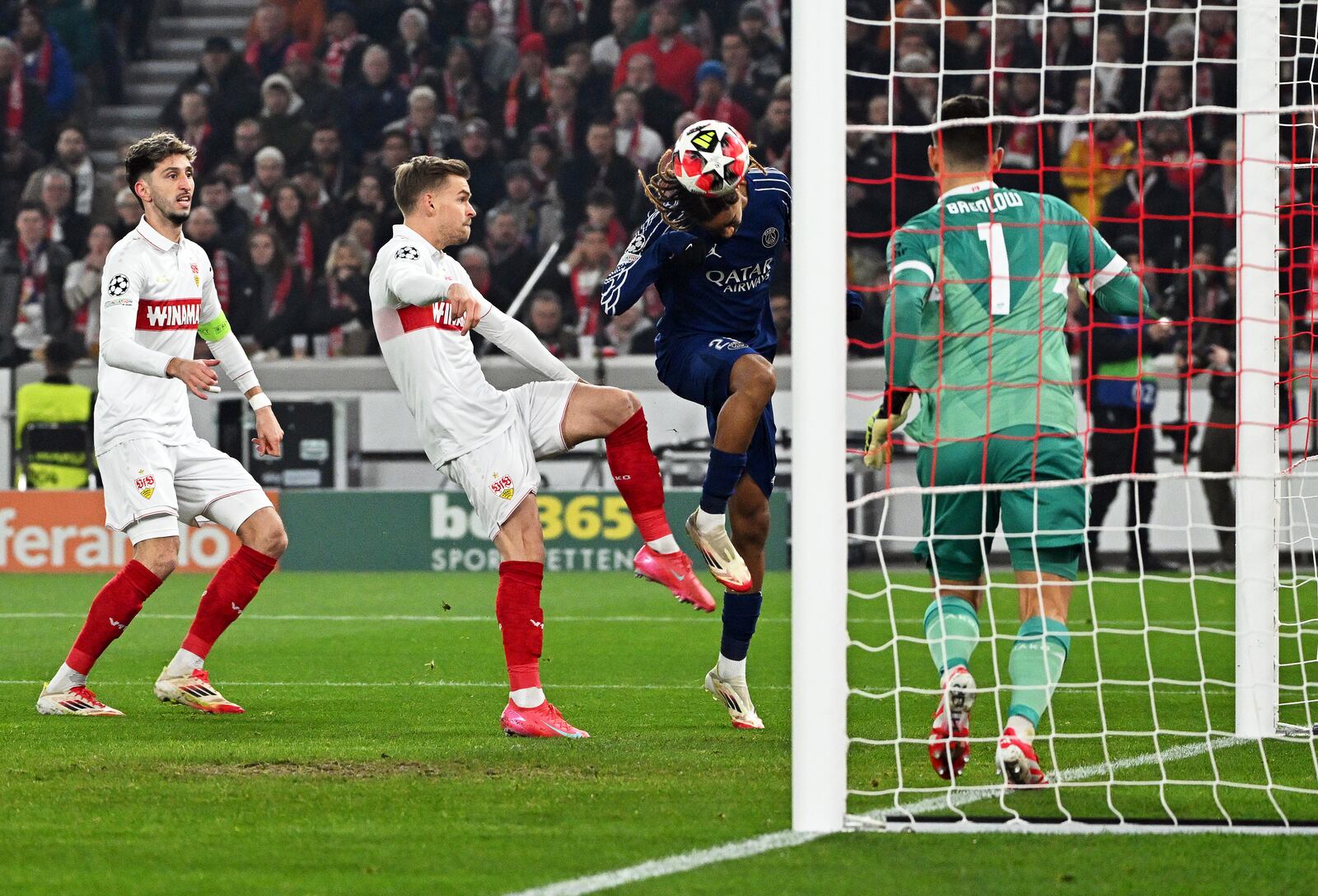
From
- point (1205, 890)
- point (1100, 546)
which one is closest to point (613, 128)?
point (1100, 546)

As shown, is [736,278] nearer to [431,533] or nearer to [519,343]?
[519,343]

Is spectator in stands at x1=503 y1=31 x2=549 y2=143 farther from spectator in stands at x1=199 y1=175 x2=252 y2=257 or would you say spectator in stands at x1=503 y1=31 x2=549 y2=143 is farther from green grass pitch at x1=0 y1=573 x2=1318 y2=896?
green grass pitch at x1=0 y1=573 x2=1318 y2=896

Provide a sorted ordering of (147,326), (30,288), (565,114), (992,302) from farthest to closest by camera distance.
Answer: (565,114), (30,288), (147,326), (992,302)

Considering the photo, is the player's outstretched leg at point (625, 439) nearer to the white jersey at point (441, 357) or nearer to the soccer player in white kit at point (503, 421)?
the soccer player in white kit at point (503, 421)

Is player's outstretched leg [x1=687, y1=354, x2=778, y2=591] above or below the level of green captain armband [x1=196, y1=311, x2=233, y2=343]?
below

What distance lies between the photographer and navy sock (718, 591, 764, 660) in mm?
6496

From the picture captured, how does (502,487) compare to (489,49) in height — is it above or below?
below

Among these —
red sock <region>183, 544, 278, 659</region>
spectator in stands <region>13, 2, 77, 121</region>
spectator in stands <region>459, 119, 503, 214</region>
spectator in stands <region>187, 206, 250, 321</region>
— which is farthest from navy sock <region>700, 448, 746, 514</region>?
spectator in stands <region>13, 2, 77, 121</region>

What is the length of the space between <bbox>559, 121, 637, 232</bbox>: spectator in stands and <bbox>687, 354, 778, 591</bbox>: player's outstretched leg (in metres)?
11.7

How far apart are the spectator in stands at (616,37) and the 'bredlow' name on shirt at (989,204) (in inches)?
552

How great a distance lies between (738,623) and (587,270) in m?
10.7

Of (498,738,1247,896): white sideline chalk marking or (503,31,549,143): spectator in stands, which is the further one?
(503,31,549,143): spectator in stands

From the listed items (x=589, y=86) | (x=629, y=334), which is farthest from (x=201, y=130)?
(x=629, y=334)

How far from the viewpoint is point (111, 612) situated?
→ 273 inches
